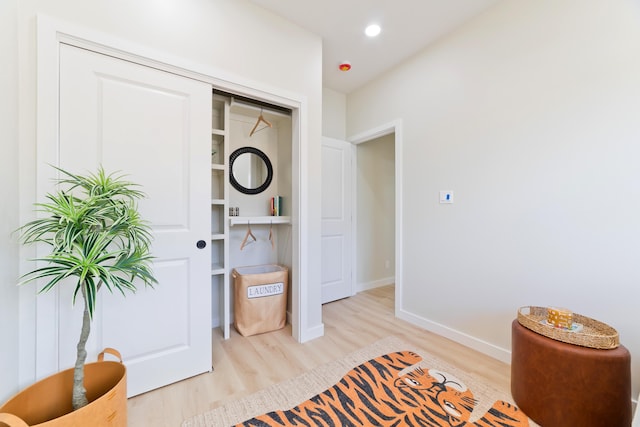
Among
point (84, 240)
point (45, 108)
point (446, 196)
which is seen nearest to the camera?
point (84, 240)

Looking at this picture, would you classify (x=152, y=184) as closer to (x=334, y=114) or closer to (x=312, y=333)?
(x=312, y=333)

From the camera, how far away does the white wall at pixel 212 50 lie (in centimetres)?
129

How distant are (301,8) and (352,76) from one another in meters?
1.14

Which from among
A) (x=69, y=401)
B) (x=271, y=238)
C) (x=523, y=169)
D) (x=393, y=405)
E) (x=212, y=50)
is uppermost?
(x=212, y=50)

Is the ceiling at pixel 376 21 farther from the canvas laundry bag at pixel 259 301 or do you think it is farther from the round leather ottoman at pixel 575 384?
the round leather ottoman at pixel 575 384

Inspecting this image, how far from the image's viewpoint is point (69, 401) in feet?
4.02

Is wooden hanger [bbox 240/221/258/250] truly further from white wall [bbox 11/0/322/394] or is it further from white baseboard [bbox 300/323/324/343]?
white baseboard [bbox 300/323/324/343]

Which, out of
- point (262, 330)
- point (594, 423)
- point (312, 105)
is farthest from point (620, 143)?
point (262, 330)

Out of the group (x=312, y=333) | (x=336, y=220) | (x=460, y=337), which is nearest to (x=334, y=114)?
(x=336, y=220)

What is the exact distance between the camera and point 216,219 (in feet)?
8.21

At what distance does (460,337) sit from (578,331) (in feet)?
3.20

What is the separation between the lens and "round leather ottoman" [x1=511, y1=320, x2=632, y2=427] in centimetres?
121

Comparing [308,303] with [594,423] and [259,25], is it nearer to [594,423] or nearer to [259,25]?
[594,423]

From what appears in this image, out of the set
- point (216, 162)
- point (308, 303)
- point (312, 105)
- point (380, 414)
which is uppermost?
point (312, 105)
